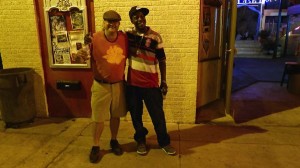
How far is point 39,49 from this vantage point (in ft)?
16.3

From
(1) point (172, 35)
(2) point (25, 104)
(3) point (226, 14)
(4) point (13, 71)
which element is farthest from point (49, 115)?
(3) point (226, 14)

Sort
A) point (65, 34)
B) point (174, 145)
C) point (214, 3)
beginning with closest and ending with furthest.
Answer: point (174, 145)
point (65, 34)
point (214, 3)

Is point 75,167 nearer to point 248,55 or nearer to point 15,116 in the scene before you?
point 15,116

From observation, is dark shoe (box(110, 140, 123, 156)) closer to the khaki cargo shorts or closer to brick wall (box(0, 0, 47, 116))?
the khaki cargo shorts

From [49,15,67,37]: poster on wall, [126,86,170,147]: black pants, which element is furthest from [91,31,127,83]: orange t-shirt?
[49,15,67,37]: poster on wall

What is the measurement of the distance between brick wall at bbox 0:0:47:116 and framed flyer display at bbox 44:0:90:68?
0.27 m

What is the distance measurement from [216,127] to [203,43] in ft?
5.48

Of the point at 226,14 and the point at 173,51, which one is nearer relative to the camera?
the point at 173,51

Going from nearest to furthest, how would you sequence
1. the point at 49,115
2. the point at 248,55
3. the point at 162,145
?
the point at 162,145 < the point at 49,115 < the point at 248,55

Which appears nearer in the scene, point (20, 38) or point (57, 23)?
point (57, 23)

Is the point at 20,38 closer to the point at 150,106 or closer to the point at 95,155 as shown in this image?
the point at 95,155

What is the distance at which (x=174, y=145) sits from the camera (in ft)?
13.3

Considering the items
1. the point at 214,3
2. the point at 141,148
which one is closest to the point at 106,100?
the point at 141,148

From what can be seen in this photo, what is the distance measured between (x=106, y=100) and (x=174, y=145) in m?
1.31
